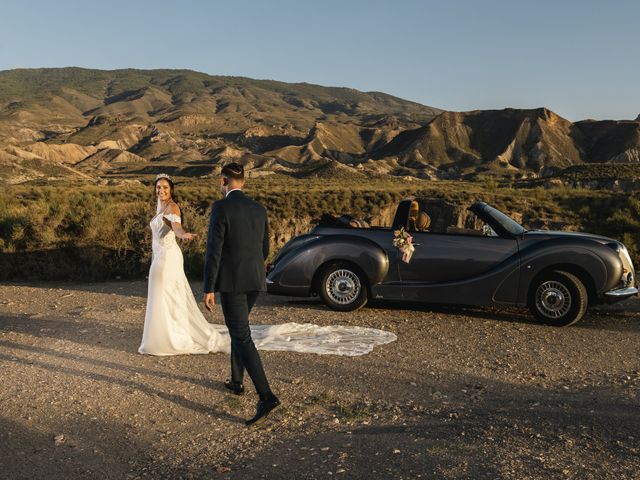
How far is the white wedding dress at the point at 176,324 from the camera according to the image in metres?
6.81

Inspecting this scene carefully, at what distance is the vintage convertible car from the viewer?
8.37 m

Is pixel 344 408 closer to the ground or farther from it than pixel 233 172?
closer to the ground

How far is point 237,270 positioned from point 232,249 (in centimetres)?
17

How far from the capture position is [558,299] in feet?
27.7

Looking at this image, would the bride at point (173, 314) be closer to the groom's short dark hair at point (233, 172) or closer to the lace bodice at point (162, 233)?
the lace bodice at point (162, 233)

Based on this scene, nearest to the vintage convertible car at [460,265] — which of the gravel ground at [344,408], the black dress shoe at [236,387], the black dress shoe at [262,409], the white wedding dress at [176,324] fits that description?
the gravel ground at [344,408]

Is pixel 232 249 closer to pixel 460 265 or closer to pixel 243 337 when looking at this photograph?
pixel 243 337

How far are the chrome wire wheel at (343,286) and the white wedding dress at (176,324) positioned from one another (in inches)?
71.1

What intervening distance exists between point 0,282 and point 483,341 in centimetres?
1044

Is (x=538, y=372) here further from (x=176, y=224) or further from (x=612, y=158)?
(x=612, y=158)

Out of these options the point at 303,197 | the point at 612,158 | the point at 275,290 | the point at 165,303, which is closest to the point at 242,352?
the point at 165,303

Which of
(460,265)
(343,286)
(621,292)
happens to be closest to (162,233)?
(343,286)

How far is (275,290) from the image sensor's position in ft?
30.9

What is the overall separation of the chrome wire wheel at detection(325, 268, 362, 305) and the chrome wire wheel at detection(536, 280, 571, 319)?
2413mm
